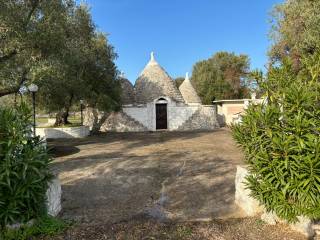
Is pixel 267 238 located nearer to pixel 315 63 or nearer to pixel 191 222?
pixel 191 222

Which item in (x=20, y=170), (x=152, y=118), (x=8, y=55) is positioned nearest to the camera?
(x=20, y=170)

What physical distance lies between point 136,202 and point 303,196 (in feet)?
11.9

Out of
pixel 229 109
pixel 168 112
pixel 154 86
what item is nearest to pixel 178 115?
pixel 168 112


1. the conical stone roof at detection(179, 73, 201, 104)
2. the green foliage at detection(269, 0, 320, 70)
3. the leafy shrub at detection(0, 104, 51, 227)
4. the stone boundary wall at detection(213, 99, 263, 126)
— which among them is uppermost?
the green foliage at detection(269, 0, 320, 70)

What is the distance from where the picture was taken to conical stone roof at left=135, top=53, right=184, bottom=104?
33094 mm

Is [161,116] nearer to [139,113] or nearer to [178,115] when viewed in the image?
[178,115]

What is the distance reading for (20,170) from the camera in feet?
15.8

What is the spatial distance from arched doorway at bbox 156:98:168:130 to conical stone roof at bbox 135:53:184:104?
792mm

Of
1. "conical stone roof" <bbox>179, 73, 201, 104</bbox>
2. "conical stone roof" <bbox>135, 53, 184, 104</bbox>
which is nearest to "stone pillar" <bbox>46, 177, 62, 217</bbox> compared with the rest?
"conical stone roof" <bbox>135, 53, 184, 104</bbox>

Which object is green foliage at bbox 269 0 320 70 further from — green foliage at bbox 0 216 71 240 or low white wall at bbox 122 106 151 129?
low white wall at bbox 122 106 151 129

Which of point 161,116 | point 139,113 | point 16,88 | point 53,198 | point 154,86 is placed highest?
point 154,86

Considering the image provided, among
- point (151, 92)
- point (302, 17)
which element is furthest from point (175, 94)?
point (302, 17)

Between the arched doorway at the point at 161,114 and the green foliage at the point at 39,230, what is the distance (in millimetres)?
27321

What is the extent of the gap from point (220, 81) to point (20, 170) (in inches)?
1811
